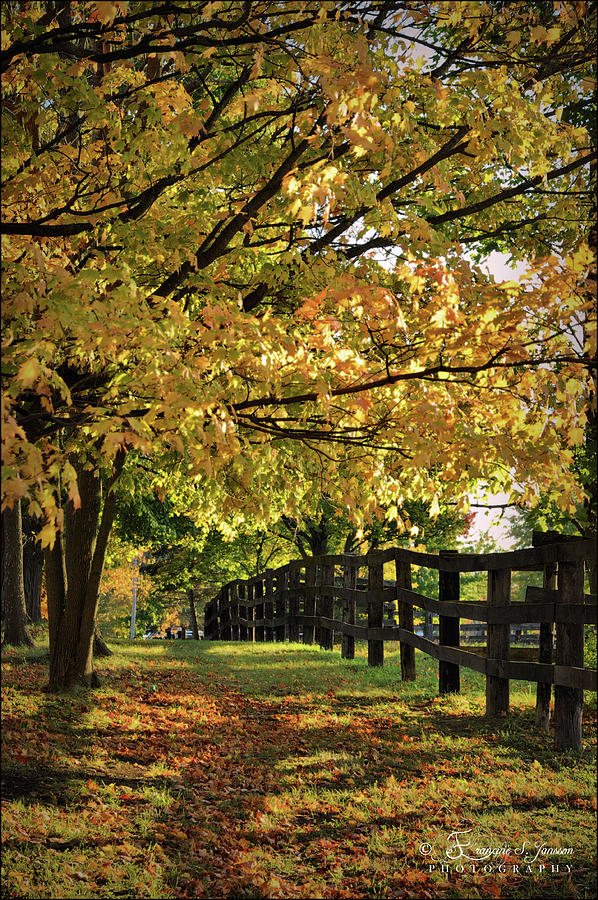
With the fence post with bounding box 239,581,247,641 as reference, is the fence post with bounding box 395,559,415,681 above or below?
above

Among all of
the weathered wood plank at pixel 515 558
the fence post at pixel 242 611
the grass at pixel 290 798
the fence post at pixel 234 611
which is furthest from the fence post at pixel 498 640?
the fence post at pixel 234 611

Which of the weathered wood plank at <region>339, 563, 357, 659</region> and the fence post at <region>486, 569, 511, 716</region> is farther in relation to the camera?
the weathered wood plank at <region>339, 563, 357, 659</region>

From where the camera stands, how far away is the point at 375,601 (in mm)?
12648

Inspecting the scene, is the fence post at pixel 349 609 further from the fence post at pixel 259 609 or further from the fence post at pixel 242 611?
the fence post at pixel 242 611

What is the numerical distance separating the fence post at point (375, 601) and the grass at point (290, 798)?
7.57ft

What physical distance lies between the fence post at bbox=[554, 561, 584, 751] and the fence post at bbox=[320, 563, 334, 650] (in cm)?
897

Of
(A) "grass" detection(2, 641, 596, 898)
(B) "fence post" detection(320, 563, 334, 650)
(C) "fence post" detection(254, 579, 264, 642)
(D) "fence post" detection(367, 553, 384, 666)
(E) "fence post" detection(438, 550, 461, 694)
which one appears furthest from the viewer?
(C) "fence post" detection(254, 579, 264, 642)

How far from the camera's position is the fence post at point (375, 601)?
12.7 m

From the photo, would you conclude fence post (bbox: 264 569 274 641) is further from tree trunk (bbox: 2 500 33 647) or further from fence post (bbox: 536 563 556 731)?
fence post (bbox: 536 563 556 731)

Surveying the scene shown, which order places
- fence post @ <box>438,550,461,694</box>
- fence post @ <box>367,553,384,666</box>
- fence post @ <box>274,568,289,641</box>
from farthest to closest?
1. fence post @ <box>274,568,289,641</box>
2. fence post @ <box>367,553,384,666</box>
3. fence post @ <box>438,550,461,694</box>

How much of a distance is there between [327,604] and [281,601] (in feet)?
15.1

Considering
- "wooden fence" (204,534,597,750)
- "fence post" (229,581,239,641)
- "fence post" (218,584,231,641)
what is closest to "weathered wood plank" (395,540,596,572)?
"wooden fence" (204,534,597,750)

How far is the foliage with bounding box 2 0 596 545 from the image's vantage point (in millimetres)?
4629

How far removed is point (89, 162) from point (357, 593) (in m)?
9.31
